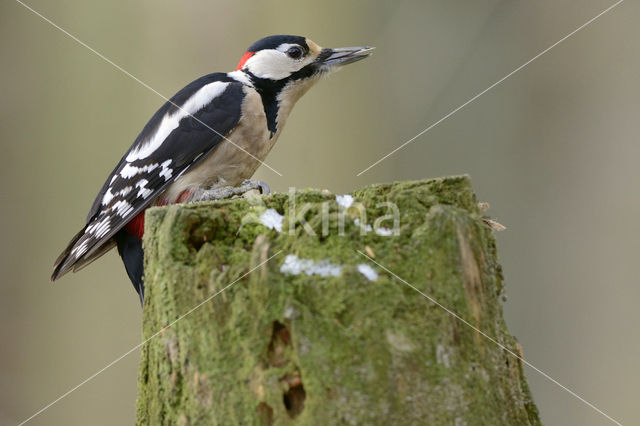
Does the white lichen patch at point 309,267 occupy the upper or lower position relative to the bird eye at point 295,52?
lower

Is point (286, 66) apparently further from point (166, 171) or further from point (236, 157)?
point (166, 171)

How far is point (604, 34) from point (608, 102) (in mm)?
507

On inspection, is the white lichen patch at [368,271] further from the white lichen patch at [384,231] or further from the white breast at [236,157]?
the white breast at [236,157]

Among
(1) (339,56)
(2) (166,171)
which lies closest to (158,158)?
(2) (166,171)

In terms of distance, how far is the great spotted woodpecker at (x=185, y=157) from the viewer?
2695 mm

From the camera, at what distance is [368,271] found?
135cm

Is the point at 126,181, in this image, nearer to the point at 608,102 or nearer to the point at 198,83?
the point at 198,83

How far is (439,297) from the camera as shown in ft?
4.38

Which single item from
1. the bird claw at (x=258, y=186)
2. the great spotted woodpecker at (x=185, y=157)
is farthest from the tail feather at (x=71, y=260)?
the bird claw at (x=258, y=186)

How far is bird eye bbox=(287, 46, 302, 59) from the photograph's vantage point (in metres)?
3.28

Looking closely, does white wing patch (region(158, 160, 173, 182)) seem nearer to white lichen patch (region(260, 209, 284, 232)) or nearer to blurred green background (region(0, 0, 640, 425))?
white lichen patch (region(260, 209, 284, 232))

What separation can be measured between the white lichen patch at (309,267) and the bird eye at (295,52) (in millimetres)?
2105

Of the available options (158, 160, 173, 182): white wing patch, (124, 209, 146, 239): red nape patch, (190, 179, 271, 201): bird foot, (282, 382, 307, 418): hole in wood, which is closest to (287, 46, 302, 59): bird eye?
(190, 179, 271, 201): bird foot

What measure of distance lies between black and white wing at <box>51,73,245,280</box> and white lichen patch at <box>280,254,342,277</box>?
145cm
